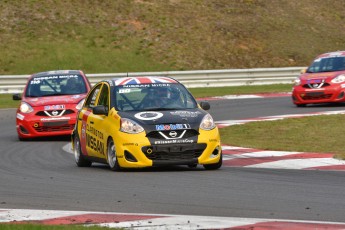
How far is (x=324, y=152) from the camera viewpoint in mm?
15812

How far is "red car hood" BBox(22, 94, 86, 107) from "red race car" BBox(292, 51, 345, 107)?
24.7 feet

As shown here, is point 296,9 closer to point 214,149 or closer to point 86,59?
point 86,59

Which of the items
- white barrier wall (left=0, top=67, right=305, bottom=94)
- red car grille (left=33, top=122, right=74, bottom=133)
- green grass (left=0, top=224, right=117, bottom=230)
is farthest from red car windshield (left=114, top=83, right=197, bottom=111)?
white barrier wall (left=0, top=67, right=305, bottom=94)

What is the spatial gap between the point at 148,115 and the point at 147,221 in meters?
4.99

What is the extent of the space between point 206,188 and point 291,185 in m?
0.97

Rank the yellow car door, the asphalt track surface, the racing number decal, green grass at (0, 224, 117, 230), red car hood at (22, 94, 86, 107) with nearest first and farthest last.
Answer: green grass at (0, 224, 117, 230) < the asphalt track surface < the yellow car door < the racing number decal < red car hood at (22, 94, 86, 107)

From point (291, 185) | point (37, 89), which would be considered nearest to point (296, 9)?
point (37, 89)

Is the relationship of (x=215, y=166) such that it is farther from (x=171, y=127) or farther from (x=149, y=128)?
(x=149, y=128)

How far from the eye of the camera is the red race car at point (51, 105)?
2106cm

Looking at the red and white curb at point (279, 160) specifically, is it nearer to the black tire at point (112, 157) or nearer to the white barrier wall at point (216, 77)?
the black tire at point (112, 157)

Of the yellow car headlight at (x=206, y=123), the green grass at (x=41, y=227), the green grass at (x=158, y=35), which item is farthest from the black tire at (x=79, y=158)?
the green grass at (x=158, y=35)

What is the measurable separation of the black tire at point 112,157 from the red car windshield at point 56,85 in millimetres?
7693

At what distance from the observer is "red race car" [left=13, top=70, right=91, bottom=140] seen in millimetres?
21062

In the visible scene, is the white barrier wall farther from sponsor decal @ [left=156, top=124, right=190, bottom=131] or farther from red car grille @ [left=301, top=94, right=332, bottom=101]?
sponsor decal @ [left=156, top=124, right=190, bottom=131]
